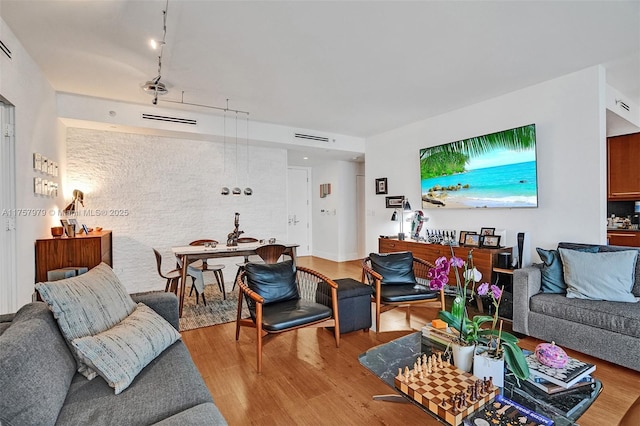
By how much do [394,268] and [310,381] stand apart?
164 centimetres

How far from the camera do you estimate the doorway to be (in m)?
2.69

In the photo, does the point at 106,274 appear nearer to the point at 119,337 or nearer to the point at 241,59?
the point at 119,337

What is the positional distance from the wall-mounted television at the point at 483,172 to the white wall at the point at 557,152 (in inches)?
5.2

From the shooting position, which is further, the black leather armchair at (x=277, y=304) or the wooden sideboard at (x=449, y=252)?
the wooden sideboard at (x=449, y=252)

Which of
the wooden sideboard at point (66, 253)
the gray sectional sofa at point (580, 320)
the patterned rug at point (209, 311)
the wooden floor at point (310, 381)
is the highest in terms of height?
the wooden sideboard at point (66, 253)

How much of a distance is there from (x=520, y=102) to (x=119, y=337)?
484 centimetres

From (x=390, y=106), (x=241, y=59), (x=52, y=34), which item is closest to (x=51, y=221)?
(x=52, y=34)

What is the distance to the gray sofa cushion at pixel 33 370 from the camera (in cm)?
105

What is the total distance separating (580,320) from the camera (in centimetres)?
266

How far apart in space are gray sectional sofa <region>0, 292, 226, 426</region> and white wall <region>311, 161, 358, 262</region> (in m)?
6.17

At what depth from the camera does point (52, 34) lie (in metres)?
2.75

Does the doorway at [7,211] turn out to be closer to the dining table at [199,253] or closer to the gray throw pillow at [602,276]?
the dining table at [199,253]

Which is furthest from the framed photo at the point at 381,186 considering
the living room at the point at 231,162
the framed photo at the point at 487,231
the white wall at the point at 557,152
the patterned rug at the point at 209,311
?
the patterned rug at the point at 209,311

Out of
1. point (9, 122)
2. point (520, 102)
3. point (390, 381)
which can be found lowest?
point (390, 381)
